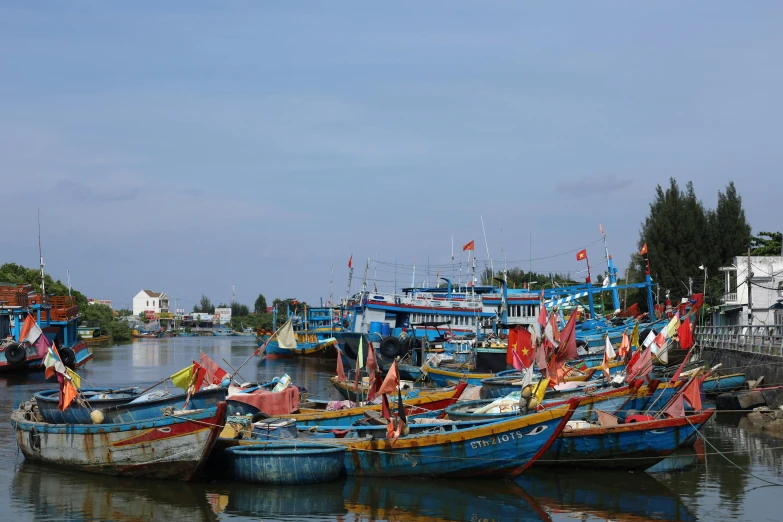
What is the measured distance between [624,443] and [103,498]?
35.0 feet

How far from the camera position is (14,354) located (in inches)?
1763

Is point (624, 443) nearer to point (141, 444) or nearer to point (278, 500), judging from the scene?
point (278, 500)

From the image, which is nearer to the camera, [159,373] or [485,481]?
[485,481]

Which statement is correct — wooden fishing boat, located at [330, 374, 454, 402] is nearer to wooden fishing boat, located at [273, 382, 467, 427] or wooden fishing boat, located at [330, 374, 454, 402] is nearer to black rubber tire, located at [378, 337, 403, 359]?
wooden fishing boat, located at [273, 382, 467, 427]

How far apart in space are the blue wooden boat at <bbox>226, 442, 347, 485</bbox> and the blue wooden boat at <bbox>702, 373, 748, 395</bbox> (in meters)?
16.2

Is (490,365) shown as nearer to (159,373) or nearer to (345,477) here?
(345,477)

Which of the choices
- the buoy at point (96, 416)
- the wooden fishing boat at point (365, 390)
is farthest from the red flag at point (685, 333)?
the buoy at point (96, 416)

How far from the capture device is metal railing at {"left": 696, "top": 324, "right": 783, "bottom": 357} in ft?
94.9

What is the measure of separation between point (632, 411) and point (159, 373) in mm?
39011

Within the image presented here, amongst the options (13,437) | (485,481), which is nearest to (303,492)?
(485,481)

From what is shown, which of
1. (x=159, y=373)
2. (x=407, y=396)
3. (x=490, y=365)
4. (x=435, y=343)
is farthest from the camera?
(x=159, y=373)

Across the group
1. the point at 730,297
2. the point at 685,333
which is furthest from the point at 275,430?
the point at 730,297

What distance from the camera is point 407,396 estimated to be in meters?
23.8

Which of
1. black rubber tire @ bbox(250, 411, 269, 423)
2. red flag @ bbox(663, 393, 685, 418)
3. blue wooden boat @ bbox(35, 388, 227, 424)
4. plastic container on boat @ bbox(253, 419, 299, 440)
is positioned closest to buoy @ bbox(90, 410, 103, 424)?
blue wooden boat @ bbox(35, 388, 227, 424)
